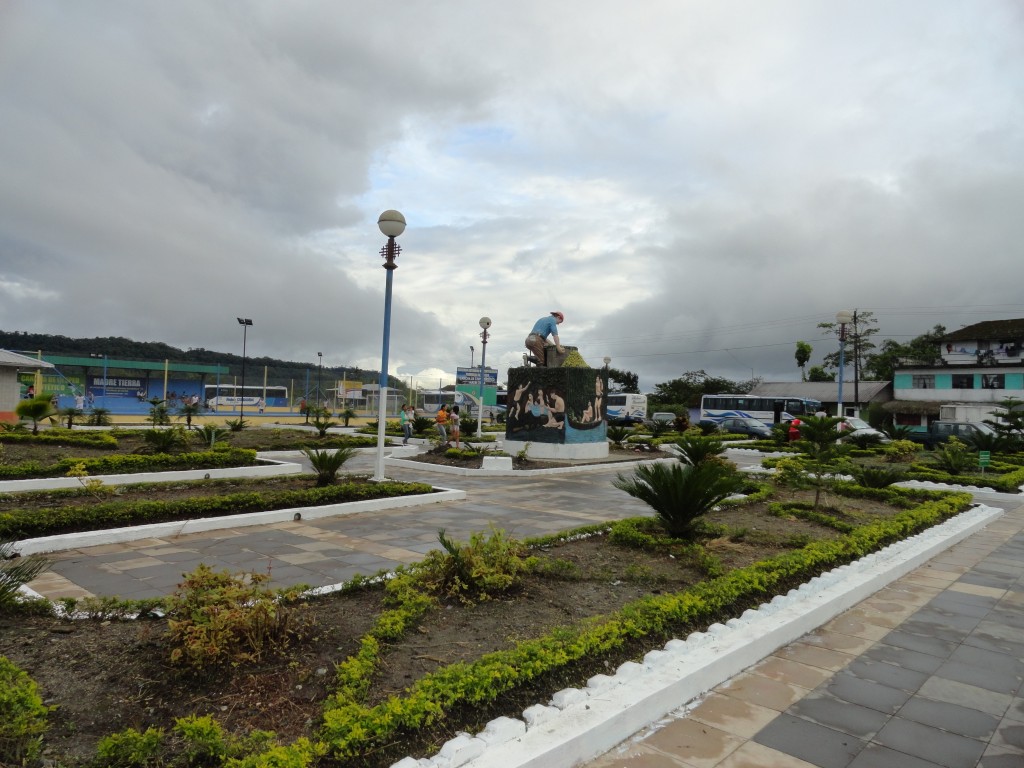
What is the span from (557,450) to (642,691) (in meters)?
13.6

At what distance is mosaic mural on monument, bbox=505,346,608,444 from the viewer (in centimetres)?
1678

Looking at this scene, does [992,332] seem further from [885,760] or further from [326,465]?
[885,760]

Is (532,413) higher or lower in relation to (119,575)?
higher

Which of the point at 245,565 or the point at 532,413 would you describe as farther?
the point at 532,413

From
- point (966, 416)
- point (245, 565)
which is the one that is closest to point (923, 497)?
point (245, 565)

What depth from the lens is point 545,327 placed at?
17.8 metres

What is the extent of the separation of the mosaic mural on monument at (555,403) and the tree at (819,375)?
46000 millimetres

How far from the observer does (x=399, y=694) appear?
9.69ft

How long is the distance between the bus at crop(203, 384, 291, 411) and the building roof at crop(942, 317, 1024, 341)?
4433cm

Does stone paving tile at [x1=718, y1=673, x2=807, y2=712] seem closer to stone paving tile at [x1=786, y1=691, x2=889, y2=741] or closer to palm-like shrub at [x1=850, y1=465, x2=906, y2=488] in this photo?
stone paving tile at [x1=786, y1=691, x2=889, y2=741]

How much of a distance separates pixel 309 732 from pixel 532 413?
48.2ft

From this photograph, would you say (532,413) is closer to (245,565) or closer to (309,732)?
(245,565)

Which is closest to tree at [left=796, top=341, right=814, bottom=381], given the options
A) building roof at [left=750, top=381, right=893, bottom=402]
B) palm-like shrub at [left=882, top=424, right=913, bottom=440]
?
building roof at [left=750, top=381, right=893, bottom=402]

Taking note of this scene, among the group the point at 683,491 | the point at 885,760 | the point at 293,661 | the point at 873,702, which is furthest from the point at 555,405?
the point at 885,760
